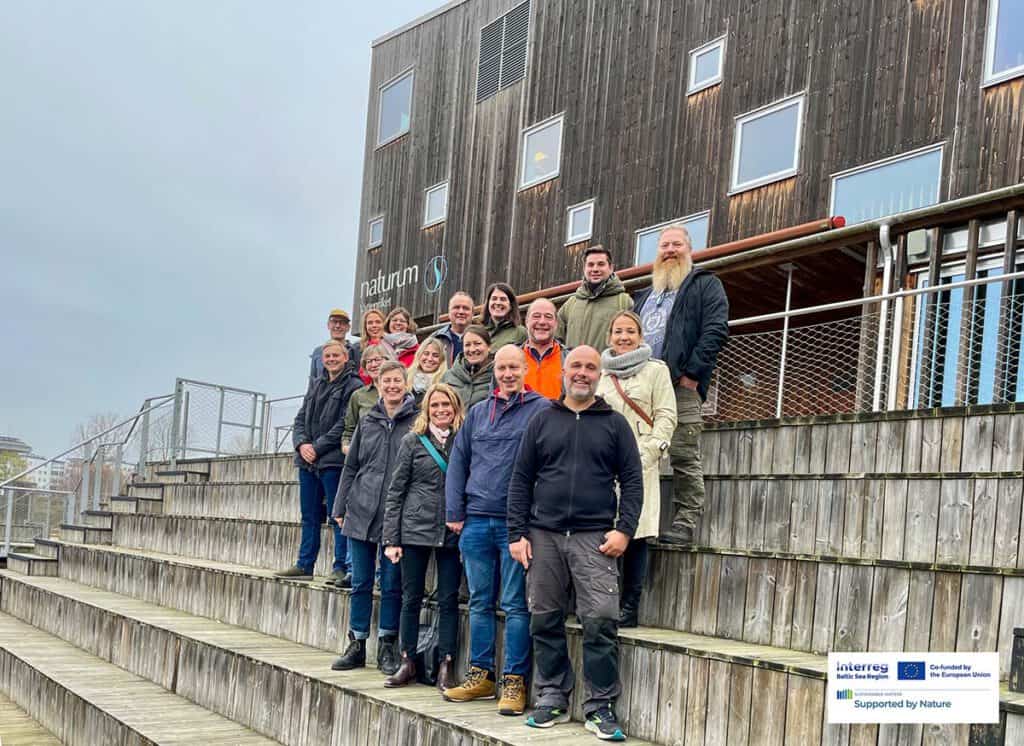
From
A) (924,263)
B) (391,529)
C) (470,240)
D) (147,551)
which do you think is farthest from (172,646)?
(470,240)

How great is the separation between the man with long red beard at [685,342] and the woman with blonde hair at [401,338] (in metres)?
2.18

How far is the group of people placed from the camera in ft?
15.7

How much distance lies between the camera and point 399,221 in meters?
18.3

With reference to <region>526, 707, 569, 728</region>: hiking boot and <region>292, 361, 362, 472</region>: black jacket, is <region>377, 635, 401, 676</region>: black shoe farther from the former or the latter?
<region>292, 361, 362, 472</region>: black jacket

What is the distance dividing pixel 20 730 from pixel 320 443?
301cm

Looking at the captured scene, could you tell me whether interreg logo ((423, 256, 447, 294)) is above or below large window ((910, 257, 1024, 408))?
above

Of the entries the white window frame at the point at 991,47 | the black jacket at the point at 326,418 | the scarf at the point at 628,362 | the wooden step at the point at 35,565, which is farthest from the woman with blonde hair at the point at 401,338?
the wooden step at the point at 35,565

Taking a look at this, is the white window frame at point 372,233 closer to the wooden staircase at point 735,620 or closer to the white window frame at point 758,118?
the white window frame at point 758,118

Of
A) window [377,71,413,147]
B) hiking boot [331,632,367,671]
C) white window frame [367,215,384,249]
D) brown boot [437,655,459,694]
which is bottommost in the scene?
hiking boot [331,632,367,671]

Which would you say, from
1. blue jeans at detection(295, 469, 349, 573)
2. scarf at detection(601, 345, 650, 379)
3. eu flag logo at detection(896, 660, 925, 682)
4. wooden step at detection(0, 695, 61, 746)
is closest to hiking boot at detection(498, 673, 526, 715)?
scarf at detection(601, 345, 650, 379)

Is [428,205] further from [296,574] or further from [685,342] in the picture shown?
[685,342]

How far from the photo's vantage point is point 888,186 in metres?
10.1

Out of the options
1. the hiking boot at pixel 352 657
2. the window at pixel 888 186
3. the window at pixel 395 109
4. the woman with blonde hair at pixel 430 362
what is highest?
the window at pixel 395 109

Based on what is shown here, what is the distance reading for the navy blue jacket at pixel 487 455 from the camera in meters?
5.31
